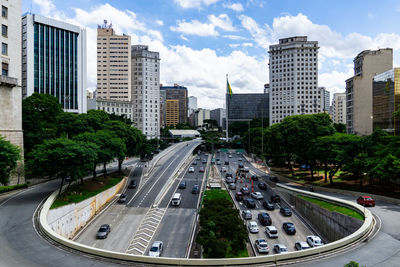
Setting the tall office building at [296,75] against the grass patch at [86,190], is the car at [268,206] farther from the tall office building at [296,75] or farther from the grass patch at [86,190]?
the tall office building at [296,75]

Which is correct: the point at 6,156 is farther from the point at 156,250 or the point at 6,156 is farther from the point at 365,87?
the point at 365,87

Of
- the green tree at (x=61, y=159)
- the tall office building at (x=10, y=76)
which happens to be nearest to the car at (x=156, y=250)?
the green tree at (x=61, y=159)

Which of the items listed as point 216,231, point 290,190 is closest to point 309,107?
point 290,190

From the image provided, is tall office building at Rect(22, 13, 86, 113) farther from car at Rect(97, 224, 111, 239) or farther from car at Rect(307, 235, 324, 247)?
car at Rect(307, 235, 324, 247)

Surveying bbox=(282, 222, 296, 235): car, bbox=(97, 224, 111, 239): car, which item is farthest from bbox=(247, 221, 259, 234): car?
bbox=(97, 224, 111, 239): car

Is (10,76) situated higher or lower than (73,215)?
higher

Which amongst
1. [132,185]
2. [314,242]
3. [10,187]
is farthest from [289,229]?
[10,187]
